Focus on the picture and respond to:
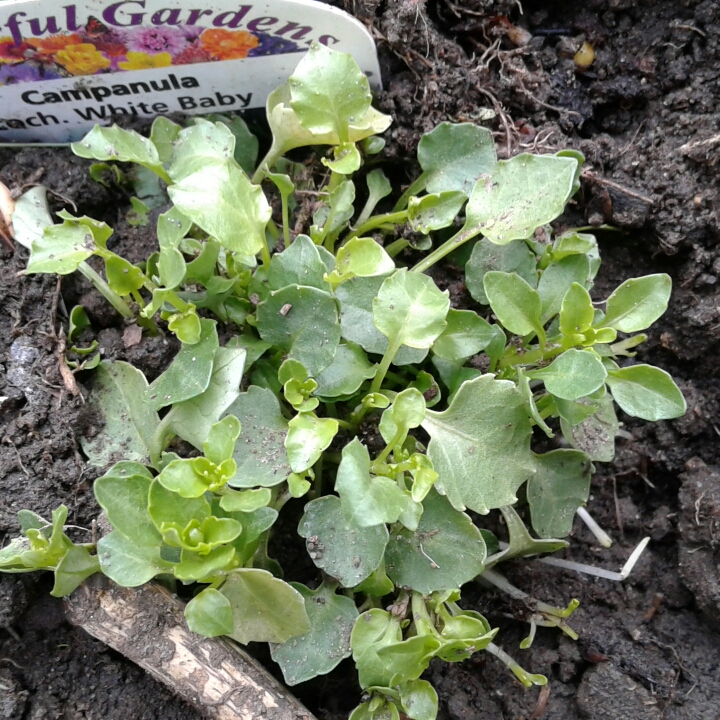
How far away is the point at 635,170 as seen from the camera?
1246mm

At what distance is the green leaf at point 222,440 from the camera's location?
0.86 meters

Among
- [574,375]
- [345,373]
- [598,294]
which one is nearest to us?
[574,375]

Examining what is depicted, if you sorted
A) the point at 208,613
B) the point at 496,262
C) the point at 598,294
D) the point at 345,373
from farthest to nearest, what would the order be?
the point at 598,294 < the point at 496,262 < the point at 345,373 < the point at 208,613

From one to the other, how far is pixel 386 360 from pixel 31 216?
2.13 feet

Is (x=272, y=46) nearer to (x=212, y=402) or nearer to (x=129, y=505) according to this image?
(x=212, y=402)

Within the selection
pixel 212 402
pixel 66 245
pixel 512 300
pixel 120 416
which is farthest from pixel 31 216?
pixel 512 300

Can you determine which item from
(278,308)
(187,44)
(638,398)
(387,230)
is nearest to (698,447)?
(638,398)

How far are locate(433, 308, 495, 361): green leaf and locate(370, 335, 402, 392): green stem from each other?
8 cm

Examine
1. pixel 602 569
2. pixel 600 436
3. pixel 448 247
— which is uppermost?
pixel 448 247

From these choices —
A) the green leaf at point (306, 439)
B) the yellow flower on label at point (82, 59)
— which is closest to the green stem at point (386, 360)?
the green leaf at point (306, 439)

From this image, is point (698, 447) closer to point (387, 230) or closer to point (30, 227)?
point (387, 230)

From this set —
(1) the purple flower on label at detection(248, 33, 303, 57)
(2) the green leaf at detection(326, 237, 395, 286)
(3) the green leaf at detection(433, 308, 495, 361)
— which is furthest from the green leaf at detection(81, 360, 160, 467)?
(1) the purple flower on label at detection(248, 33, 303, 57)

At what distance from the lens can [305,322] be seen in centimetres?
100

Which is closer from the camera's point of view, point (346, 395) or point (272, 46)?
point (346, 395)
